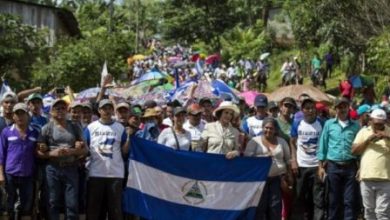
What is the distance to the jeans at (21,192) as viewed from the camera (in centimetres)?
918

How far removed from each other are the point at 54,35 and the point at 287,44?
53.5 ft

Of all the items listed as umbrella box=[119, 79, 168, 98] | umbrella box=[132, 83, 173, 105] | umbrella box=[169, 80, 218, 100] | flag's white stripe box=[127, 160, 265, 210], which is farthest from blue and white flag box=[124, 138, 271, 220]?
umbrella box=[119, 79, 168, 98]

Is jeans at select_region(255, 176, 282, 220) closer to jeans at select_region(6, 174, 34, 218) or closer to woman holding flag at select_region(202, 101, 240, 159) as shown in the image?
woman holding flag at select_region(202, 101, 240, 159)

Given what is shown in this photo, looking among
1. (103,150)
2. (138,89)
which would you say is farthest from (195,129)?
(138,89)

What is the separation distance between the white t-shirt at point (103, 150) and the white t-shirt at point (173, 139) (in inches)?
25.8

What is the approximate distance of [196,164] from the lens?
9.43 meters

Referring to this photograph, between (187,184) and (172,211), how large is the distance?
1.38 ft

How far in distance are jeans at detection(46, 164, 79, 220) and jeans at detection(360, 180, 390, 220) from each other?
12.9 feet

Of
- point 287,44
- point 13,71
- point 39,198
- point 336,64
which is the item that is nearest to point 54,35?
point 13,71

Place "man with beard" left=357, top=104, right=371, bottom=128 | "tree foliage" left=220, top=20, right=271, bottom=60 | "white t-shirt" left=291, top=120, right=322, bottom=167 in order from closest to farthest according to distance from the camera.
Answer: "white t-shirt" left=291, top=120, right=322, bottom=167, "man with beard" left=357, top=104, right=371, bottom=128, "tree foliage" left=220, top=20, right=271, bottom=60

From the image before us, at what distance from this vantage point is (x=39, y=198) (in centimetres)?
964

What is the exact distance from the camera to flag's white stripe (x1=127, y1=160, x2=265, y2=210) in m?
9.52

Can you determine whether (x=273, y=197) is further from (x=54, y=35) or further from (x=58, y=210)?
(x=54, y=35)

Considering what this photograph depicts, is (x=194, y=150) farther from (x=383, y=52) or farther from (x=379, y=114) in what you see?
(x=383, y=52)
